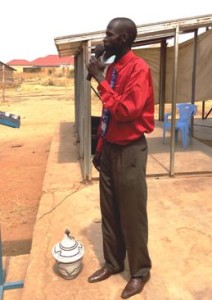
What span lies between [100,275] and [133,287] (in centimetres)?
33

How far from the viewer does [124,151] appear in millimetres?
2746

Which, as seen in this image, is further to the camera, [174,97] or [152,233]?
[174,97]

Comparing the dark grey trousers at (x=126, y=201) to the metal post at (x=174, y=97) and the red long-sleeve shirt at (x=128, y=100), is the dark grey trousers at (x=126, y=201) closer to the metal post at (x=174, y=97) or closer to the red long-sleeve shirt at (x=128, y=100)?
the red long-sleeve shirt at (x=128, y=100)

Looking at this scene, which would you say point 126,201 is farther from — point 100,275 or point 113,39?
point 113,39

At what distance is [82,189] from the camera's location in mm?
5629

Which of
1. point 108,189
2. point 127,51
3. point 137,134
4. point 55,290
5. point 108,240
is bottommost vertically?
point 55,290

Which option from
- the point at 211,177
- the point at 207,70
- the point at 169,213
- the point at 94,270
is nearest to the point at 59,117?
the point at 207,70

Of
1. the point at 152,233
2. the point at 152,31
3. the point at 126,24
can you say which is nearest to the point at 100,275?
the point at 152,233

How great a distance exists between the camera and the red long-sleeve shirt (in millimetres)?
2496

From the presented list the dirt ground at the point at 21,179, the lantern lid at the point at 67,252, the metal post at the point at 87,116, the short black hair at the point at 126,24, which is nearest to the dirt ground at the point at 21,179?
the dirt ground at the point at 21,179

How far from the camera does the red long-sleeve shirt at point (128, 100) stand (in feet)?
8.19

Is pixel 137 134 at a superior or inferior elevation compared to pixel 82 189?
superior

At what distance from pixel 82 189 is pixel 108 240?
2593mm

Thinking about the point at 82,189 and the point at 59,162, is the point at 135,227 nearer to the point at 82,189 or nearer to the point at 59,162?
the point at 82,189
